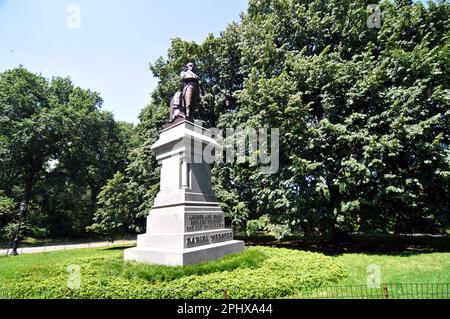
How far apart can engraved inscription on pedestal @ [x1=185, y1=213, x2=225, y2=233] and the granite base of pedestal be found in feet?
2.25

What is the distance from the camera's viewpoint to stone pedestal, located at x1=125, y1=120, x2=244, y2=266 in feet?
26.8

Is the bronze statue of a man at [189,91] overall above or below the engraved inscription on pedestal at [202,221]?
above

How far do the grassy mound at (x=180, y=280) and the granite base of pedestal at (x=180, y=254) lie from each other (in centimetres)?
50

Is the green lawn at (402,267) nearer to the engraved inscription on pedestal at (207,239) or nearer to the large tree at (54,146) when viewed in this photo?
the engraved inscription on pedestal at (207,239)

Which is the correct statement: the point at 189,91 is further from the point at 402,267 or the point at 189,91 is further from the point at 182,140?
the point at 402,267

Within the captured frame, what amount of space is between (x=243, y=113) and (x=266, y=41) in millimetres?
4938

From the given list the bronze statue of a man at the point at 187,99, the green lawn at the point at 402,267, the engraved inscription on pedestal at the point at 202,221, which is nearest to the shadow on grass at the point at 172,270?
the engraved inscription on pedestal at the point at 202,221

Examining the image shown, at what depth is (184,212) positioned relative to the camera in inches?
336

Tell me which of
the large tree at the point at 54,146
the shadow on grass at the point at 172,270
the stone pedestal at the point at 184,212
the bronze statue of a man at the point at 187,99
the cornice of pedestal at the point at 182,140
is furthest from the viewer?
the large tree at the point at 54,146

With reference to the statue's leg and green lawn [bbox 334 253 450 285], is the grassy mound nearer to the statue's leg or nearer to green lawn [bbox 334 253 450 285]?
green lawn [bbox 334 253 450 285]

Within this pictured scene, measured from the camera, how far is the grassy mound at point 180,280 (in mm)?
5652

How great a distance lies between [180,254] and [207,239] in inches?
66.6
